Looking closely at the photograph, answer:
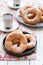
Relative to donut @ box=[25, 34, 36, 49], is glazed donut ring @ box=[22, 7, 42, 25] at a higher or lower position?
higher

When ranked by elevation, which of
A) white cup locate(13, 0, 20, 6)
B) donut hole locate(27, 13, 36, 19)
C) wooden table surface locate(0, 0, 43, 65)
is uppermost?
white cup locate(13, 0, 20, 6)

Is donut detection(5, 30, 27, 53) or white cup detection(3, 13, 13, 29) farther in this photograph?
white cup detection(3, 13, 13, 29)

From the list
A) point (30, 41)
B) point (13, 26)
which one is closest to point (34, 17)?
point (13, 26)

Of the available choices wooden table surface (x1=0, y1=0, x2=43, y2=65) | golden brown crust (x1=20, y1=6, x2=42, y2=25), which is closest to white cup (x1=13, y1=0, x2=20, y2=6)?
wooden table surface (x1=0, y1=0, x2=43, y2=65)

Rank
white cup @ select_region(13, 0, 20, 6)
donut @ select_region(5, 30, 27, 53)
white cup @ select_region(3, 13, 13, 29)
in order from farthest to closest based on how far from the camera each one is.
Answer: white cup @ select_region(13, 0, 20, 6)
white cup @ select_region(3, 13, 13, 29)
donut @ select_region(5, 30, 27, 53)

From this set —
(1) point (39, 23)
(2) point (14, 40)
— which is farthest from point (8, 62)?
(1) point (39, 23)

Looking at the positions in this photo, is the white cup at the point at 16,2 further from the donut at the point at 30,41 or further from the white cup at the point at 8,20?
the donut at the point at 30,41

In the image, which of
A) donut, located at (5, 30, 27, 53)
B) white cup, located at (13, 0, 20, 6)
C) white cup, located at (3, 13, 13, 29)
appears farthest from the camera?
white cup, located at (13, 0, 20, 6)

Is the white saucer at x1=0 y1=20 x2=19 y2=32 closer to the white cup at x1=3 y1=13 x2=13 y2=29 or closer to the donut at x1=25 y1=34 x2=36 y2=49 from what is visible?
the white cup at x1=3 y1=13 x2=13 y2=29
